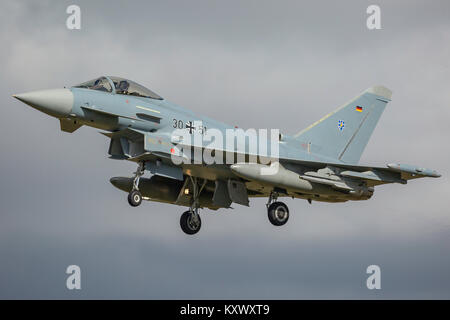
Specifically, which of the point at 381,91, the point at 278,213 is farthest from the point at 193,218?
the point at 381,91

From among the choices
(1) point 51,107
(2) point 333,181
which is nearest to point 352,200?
(2) point 333,181

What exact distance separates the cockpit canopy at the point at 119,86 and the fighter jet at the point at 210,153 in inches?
1.2

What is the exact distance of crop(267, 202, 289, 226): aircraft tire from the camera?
2662cm

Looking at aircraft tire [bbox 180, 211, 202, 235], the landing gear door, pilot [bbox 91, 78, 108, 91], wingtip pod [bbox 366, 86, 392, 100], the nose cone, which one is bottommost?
aircraft tire [bbox 180, 211, 202, 235]

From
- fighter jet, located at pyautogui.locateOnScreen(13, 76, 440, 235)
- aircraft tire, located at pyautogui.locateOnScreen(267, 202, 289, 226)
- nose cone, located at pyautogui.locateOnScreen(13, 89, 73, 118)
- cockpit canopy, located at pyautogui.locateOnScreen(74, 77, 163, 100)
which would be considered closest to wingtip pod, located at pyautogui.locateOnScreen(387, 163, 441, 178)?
fighter jet, located at pyautogui.locateOnScreen(13, 76, 440, 235)

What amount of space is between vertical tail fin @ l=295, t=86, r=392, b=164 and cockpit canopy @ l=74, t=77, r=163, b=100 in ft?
20.3

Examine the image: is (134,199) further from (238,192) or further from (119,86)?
(238,192)

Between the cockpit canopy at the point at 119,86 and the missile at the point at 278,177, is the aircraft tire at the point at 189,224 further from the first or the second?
the cockpit canopy at the point at 119,86

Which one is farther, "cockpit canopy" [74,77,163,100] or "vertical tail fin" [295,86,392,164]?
"vertical tail fin" [295,86,392,164]

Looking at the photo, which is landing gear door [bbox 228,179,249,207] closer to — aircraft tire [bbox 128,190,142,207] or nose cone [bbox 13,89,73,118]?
aircraft tire [bbox 128,190,142,207]

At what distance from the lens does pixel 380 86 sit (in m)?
30.5

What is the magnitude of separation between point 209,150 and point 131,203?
3136mm

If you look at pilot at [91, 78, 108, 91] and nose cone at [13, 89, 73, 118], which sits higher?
pilot at [91, 78, 108, 91]

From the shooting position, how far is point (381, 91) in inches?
1201
